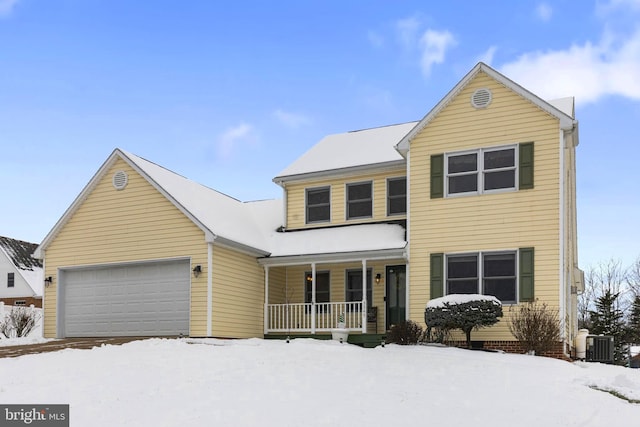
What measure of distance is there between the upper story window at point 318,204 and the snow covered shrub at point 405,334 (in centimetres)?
570

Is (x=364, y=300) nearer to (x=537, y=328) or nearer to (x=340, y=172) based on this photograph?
(x=340, y=172)

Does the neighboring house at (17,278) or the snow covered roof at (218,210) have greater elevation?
the snow covered roof at (218,210)

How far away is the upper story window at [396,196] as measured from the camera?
21078mm

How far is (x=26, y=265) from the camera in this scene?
4681 cm

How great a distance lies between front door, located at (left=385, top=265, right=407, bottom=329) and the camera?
20.3 m

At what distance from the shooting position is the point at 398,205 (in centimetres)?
2116

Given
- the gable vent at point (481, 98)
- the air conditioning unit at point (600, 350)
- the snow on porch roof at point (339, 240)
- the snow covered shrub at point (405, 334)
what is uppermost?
the gable vent at point (481, 98)

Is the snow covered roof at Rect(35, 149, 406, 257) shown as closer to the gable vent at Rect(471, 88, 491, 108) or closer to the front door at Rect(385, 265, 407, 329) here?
the front door at Rect(385, 265, 407, 329)

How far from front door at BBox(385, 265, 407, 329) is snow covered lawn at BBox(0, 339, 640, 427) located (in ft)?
14.6

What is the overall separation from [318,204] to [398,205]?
2845 millimetres

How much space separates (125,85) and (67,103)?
1958 mm

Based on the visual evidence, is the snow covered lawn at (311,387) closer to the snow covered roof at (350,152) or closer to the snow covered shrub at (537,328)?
the snow covered shrub at (537,328)

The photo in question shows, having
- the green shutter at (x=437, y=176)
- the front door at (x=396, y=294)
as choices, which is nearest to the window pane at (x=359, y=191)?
the front door at (x=396, y=294)

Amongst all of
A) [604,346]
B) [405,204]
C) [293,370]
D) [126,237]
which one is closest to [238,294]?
[126,237]
